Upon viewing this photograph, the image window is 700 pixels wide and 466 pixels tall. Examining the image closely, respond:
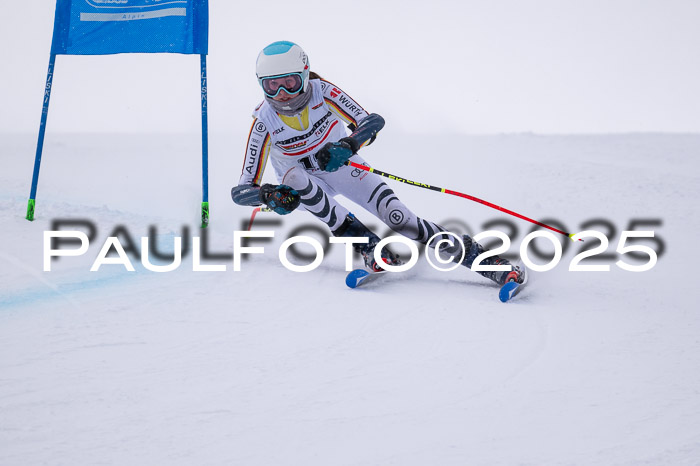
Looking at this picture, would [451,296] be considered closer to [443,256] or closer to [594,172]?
[443,256]

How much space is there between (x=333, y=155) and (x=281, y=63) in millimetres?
643

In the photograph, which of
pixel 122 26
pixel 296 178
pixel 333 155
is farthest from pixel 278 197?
pixel 122 26

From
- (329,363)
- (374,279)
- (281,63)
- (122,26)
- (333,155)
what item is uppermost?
(122,26)

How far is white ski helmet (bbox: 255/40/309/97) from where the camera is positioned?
12.9 feet

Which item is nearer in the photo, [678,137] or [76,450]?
[76,450]

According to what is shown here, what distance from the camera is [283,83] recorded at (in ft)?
13.0

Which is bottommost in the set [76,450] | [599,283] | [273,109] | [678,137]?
[76,450]

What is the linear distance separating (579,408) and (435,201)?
5599 millimetres

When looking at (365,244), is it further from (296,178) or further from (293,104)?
(293,104)

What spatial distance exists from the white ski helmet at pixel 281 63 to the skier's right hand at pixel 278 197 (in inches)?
22.9

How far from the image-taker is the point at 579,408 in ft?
7.13

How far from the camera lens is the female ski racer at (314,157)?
396cm

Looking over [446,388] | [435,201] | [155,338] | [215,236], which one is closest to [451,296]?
[446,388]

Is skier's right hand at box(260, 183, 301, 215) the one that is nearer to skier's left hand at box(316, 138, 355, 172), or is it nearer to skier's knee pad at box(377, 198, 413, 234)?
skier's left hand at box(316, 138, 355, 172)
